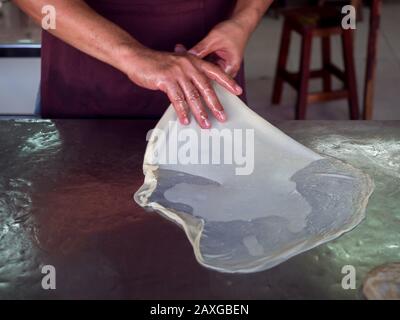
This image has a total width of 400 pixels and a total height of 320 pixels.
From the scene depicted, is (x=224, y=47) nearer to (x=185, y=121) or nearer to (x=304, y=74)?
(x=185, y=121)

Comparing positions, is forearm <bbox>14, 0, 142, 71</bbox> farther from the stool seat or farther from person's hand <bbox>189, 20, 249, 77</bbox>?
the stool seat

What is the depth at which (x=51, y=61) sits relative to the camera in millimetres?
1574

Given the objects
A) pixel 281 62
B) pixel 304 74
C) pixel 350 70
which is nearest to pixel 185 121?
pixel 304 74

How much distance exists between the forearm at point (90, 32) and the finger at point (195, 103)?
15 cm

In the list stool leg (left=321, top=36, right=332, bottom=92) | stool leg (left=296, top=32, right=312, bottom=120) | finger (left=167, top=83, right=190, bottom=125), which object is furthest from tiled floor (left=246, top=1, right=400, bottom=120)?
finger (left=167, top=83, right=190, bottom=125)

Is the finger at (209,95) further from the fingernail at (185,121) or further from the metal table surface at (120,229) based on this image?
the metal table surface at (120,229)

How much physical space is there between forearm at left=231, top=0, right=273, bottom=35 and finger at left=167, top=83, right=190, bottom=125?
0.35 metres

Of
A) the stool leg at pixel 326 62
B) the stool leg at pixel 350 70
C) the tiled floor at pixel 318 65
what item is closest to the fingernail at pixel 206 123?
the stool leg at pixel 350 70

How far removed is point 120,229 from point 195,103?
0.32m

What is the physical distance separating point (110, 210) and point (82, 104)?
0.53m

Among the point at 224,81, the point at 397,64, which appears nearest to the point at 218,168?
the point at 224,81

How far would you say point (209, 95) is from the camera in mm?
1240

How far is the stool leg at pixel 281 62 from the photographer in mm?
2997
